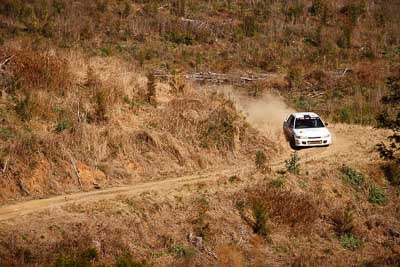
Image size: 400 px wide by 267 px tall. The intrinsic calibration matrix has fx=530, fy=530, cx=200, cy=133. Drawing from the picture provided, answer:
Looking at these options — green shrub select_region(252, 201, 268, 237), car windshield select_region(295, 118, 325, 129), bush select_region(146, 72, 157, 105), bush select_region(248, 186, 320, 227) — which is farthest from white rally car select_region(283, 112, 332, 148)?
bush select_region(146, 72, 157, 105)

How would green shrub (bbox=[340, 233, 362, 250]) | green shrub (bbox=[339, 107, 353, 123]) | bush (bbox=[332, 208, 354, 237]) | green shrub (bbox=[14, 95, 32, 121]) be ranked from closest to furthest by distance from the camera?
green shrub (bbox=[340, 233, 362, 250]), bush (bbox=[332, 208, 354, 237]), green shrub (bbox=[14, 95, 32, 121]), green shrub (bbox=[339, 107, 353, 123])

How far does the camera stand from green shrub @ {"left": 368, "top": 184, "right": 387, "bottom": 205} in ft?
64.2

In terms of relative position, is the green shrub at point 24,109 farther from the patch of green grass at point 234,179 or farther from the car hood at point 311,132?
the car hood at point 311,132

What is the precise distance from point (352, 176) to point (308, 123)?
128 inches

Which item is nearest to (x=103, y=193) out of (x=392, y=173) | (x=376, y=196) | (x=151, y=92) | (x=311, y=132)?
(x=151, y=92)

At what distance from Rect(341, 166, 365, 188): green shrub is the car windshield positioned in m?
2.60

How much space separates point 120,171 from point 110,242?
3.87m

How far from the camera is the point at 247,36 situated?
134ft

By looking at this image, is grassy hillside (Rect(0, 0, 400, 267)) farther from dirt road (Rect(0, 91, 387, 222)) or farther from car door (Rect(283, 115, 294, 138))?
car door (Rect(283, 115, 294, 138))

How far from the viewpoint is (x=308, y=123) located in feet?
72.9

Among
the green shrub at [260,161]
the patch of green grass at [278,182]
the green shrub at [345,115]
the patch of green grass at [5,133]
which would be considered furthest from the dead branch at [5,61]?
the green shrub at [345,115]

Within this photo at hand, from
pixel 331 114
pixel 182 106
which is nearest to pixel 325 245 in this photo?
pixel 182 106

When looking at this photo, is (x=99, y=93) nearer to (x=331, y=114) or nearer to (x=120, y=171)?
(x=120, y=171)

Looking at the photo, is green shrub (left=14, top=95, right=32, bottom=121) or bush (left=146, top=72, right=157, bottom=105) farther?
bush (left=146, top=72, right=157, bottom=105)
